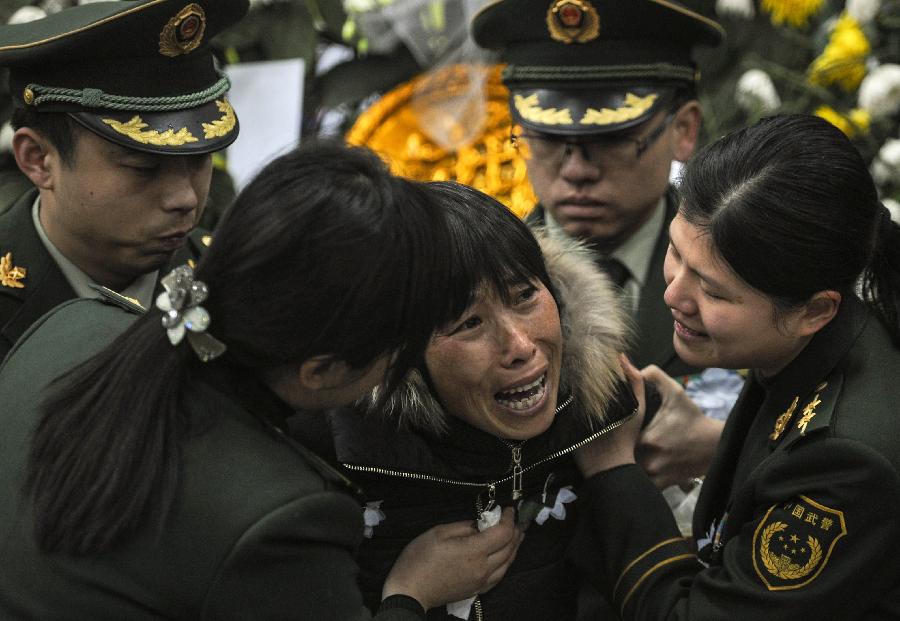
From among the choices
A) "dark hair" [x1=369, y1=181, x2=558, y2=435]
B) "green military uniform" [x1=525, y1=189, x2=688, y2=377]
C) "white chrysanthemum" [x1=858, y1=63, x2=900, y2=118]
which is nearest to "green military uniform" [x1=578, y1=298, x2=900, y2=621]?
"dark hair" [x1=369, y1=181, x2=558, y2=435]

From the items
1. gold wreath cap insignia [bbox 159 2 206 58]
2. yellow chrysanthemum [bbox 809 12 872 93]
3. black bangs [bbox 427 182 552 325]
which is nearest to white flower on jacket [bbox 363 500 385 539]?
black bangs [bbox 427 182 552 325]

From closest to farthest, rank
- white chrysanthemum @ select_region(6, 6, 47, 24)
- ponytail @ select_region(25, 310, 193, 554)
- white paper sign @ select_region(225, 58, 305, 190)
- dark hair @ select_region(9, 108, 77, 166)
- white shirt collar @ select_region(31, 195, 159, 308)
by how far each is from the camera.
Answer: ponytail @ select_region(25, 310, 193, 554), dark hair @ select_region(9, 108, 77, 166), white shirt collar @ select_region(31, 195, 159, 308), white chrysanthemum @ select_region(6, 6, 47, 24), white paper sign @ select_region(225, 58, 305, 190)

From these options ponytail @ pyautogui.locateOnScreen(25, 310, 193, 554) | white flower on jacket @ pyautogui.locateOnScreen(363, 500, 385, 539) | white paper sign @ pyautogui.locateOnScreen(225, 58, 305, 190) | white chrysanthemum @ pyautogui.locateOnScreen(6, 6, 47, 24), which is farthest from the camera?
white paper sign @ pyautogui.locateOnScreen(225, 58, 305, 190)

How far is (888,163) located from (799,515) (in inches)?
63.0

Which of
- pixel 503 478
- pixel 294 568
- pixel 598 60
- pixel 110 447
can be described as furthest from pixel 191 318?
pixel 598 60

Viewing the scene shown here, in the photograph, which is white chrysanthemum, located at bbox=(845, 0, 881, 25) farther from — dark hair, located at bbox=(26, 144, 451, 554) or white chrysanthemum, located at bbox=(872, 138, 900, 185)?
dark hair, located at bbox=(26, 144, 451, 554)

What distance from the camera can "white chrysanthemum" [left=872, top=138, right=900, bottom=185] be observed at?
3014 mm

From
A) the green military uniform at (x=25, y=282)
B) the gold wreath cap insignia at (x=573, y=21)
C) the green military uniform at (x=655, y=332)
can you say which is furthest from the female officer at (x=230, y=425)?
the gold wreath cap insignia at (x=573, y=21)

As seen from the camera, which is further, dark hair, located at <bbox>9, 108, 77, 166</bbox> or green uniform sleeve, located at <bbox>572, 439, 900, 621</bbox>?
dark hair, located at <bbox>9, 108, 77, 166</bbox>

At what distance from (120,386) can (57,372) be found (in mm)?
201

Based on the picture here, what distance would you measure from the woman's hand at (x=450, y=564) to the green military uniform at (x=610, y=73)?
2.37 ft

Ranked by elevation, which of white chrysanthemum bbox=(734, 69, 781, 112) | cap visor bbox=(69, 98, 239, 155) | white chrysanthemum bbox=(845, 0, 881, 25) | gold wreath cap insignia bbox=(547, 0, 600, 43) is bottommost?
white chrysanthemum bbox=(734, 69, 781, 112)

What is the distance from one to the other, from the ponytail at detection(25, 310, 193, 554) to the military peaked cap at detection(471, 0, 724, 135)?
1407 mm

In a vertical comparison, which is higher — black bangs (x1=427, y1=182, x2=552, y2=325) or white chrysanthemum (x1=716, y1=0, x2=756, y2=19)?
black bangs (x1=427, y1=182, x2=552, y2=325)
